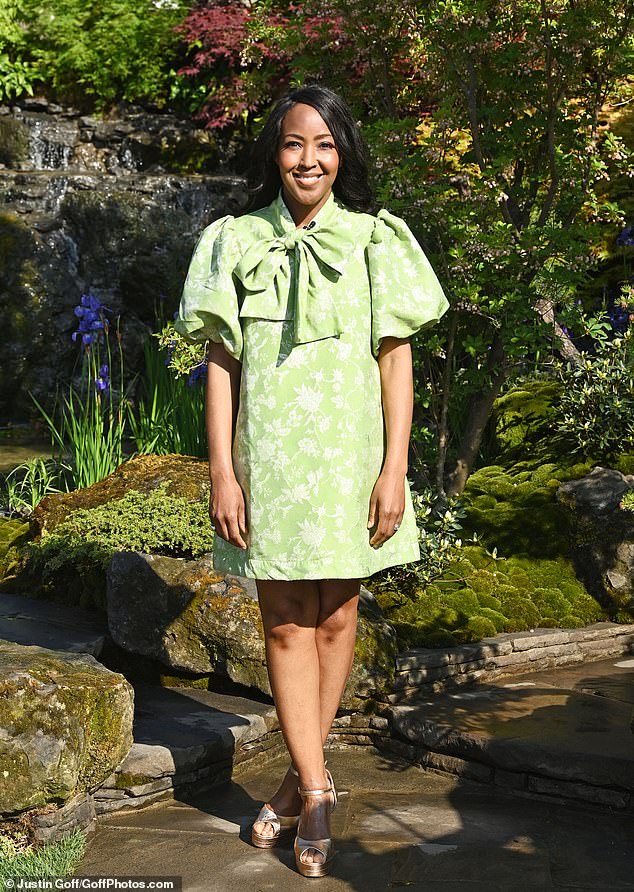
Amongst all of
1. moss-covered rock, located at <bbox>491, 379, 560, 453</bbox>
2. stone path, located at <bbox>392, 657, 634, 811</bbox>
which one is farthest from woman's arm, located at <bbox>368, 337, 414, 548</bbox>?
moss-covered rock, located at <bbox>491, 379, 560, 453</bbox>

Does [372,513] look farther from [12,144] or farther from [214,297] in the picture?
[12,144]

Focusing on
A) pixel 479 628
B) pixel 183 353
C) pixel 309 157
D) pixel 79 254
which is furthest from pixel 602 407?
pixel 79 254

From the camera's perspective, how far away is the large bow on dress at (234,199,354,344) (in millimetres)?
2803

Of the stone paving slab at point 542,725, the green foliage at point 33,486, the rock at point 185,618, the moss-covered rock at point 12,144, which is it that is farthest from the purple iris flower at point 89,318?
the moss-covered rock at point 12,144

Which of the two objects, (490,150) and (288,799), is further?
(490,150)

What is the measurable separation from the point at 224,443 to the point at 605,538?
104 inches

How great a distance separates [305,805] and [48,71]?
39.0 feet

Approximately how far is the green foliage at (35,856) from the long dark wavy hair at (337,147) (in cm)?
181

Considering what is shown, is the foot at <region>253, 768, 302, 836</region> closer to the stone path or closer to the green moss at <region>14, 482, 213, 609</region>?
the stone path

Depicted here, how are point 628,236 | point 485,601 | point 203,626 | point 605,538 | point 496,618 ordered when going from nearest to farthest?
point 203,626 < point 496,618 < point 485,601 < point 605,538 < point 628,236

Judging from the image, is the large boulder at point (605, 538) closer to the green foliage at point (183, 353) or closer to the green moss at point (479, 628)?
the green moss at point (479, 628)

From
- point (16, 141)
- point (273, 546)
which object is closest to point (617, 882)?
point (273, 546)

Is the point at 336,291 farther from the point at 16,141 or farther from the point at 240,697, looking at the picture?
the point at 16,141

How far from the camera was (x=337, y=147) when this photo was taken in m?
2.89
